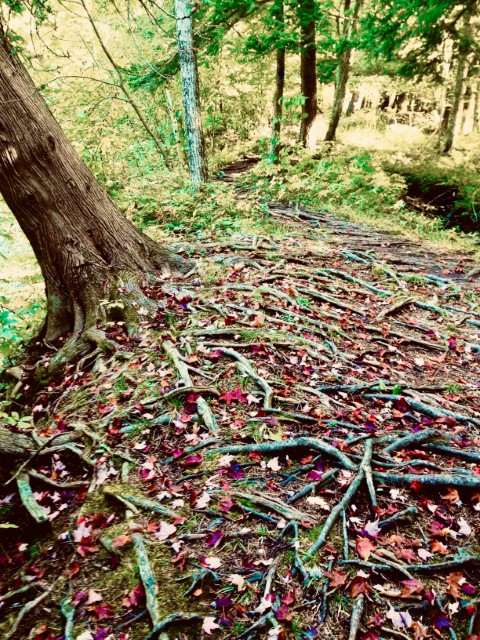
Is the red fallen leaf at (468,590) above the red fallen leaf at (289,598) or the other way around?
the other way around

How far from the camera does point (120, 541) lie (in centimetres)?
233

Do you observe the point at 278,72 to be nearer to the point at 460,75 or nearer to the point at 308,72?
the point at 308,72

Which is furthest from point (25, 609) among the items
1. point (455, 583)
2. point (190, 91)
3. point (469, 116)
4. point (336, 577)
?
point (469, 116)

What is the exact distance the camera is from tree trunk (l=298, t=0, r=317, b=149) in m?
11.1

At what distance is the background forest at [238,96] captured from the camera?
8578 mm

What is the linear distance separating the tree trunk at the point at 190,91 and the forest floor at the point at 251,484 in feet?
19.2

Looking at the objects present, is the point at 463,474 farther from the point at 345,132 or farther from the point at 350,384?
the point at 345,132

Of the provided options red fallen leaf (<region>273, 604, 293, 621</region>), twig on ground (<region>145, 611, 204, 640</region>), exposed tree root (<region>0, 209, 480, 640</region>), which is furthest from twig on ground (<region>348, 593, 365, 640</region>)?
twig on ground (<region>145, 611, 204, 640</region>)

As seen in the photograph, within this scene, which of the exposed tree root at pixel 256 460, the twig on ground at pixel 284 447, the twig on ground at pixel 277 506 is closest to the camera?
the exposed tree root at pixel 256 460

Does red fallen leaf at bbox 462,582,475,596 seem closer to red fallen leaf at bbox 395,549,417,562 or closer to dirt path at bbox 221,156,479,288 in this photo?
red fallen leaf at bbox 395,549,417,562

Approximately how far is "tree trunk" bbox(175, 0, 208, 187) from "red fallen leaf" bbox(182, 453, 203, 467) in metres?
7.74

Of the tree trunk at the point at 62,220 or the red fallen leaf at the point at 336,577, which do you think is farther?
the tree trunk at the point at 62,220

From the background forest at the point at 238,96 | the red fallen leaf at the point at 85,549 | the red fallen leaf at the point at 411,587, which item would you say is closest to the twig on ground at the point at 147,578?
the red fallen leaf at the point at 85,549

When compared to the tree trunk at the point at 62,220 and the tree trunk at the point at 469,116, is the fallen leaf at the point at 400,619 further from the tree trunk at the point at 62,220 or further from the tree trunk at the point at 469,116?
the tree trunk at the point at 469,116
